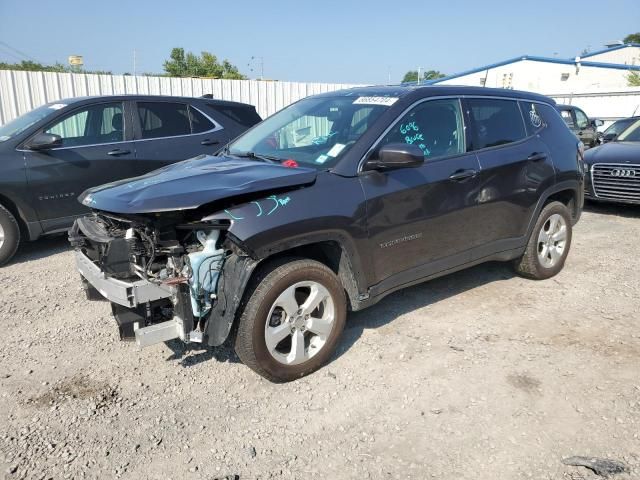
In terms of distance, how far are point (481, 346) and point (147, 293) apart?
2455mm

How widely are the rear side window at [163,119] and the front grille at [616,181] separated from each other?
22.0 ft

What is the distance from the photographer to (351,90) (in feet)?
13.9

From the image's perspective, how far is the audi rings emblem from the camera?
7.86 metres

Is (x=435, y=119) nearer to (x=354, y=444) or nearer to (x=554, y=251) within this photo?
(x=554, y=251)

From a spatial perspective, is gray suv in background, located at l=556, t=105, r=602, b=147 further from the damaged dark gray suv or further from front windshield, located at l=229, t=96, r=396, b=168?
front windshield, located at l=229, t=96, r=396, b=168

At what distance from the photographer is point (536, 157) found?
15.1 feet

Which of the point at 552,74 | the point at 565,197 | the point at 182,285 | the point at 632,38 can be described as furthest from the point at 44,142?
the point at 632,38

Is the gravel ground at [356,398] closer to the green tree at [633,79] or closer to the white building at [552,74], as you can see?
the white building at [552,74]

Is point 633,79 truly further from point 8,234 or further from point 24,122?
point 8,234

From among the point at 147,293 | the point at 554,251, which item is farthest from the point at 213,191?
the point at 554,251

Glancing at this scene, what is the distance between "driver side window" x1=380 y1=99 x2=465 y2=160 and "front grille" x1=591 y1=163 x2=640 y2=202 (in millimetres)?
5351

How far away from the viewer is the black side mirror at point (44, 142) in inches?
215

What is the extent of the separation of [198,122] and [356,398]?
4.83 metres

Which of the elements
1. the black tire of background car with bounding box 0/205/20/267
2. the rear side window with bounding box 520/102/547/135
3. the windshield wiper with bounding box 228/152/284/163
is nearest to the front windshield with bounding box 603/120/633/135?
the rear side window with bounding box 520/102/547/135
